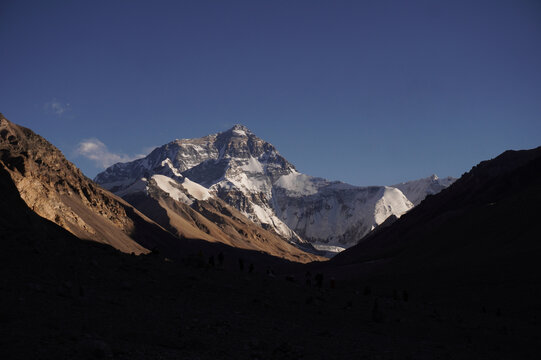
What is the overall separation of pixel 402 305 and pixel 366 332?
330 inches

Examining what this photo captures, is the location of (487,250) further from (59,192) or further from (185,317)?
(59,192)

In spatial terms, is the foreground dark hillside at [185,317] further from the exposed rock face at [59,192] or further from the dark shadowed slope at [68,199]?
the dark shadowed slope at [68,199]

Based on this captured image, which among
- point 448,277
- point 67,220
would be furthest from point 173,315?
point 67,220

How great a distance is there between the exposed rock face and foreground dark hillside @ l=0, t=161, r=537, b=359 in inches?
3041

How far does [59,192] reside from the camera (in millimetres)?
135125

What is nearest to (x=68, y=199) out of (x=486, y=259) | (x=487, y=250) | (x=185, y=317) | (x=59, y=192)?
(x=59, y=192)

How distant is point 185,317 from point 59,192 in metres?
130

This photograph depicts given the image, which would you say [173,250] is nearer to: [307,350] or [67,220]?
[67,220]

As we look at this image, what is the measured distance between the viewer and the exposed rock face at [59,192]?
10138 centimetres

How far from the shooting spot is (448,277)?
2189 inches

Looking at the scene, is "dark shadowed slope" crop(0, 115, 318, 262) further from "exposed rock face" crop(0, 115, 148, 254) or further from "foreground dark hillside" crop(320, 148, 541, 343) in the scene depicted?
"foreground dark hillside" crop(320, 148, 541, 343)

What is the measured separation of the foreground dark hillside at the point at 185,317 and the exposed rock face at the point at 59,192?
77.2m

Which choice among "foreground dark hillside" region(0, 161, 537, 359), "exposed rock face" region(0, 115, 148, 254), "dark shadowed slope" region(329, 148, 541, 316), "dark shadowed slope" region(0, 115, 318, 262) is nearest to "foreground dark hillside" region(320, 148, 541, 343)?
"dark shadowed slope" region(329, 148, 541, 316)

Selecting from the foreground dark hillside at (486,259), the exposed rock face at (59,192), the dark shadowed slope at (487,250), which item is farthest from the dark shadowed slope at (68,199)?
the dark shadowed slope at (487,250)
